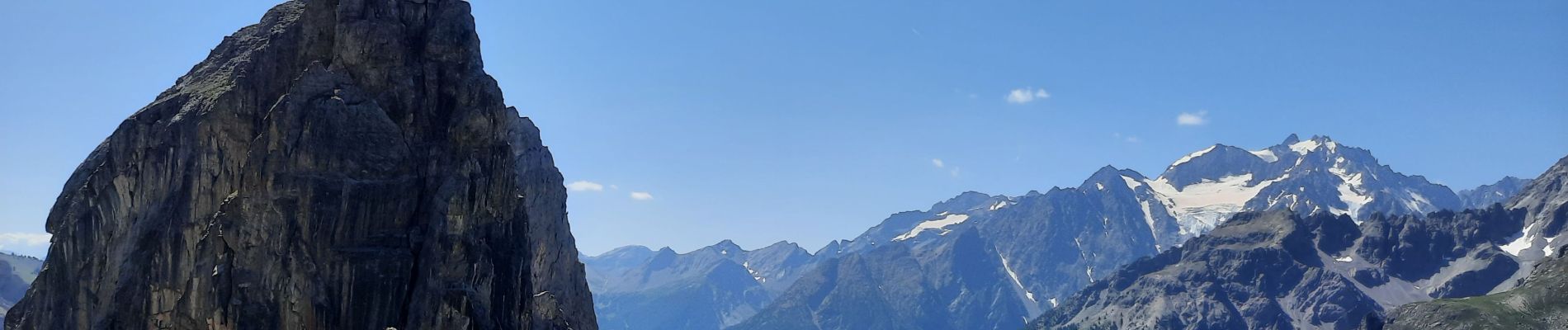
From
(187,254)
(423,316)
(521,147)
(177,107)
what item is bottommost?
(423,316)

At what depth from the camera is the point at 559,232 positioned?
144m

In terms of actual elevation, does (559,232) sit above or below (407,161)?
above

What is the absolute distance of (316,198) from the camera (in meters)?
66.4

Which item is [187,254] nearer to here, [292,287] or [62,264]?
[292,287]

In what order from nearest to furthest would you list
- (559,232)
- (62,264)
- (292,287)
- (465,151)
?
1. (292,287)
2. (465,151)
3. (62,264)
4. (559,232)

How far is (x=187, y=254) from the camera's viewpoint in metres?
69.0

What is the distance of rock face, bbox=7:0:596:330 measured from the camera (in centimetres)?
6619

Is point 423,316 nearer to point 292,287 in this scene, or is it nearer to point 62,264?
point 292,287

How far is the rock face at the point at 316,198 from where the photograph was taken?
66.2m

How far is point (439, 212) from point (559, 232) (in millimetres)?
76950

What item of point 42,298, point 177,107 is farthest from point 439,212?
point 42,298

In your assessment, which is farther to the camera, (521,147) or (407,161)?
(521,147)

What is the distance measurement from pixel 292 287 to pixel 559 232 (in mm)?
78385

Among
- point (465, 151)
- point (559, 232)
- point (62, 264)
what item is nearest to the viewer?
point (465, 151)
